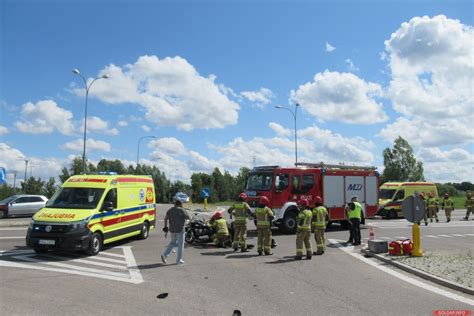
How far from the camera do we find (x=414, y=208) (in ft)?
37.6

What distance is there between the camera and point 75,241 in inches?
448

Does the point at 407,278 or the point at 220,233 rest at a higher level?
the point at 220,233

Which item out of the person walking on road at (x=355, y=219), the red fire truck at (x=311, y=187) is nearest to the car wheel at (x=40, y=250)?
the red fire truck at (x=311, y=187)

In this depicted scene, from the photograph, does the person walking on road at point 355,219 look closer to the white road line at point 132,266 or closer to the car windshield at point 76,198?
the white road line at point 132,266

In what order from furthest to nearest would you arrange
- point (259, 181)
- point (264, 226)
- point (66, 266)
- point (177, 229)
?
1. point (259, 181)
2. point (264, 226)
3. point (177, 229)
4. point (66, 266)

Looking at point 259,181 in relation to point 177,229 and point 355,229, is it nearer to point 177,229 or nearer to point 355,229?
point 355,229

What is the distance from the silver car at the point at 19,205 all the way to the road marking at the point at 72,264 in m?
15.6

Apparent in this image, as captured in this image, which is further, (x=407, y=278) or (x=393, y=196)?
(x=393, y=196)

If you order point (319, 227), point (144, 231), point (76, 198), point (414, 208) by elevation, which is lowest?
point (144, 231)

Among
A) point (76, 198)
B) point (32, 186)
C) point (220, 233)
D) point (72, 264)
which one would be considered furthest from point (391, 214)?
point (32, 186)

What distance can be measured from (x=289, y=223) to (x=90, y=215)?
341 inches

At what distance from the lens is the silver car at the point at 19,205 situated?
87.9ft

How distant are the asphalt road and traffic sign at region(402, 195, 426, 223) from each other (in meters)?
1.51

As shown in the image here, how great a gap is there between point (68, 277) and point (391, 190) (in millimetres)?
24613
